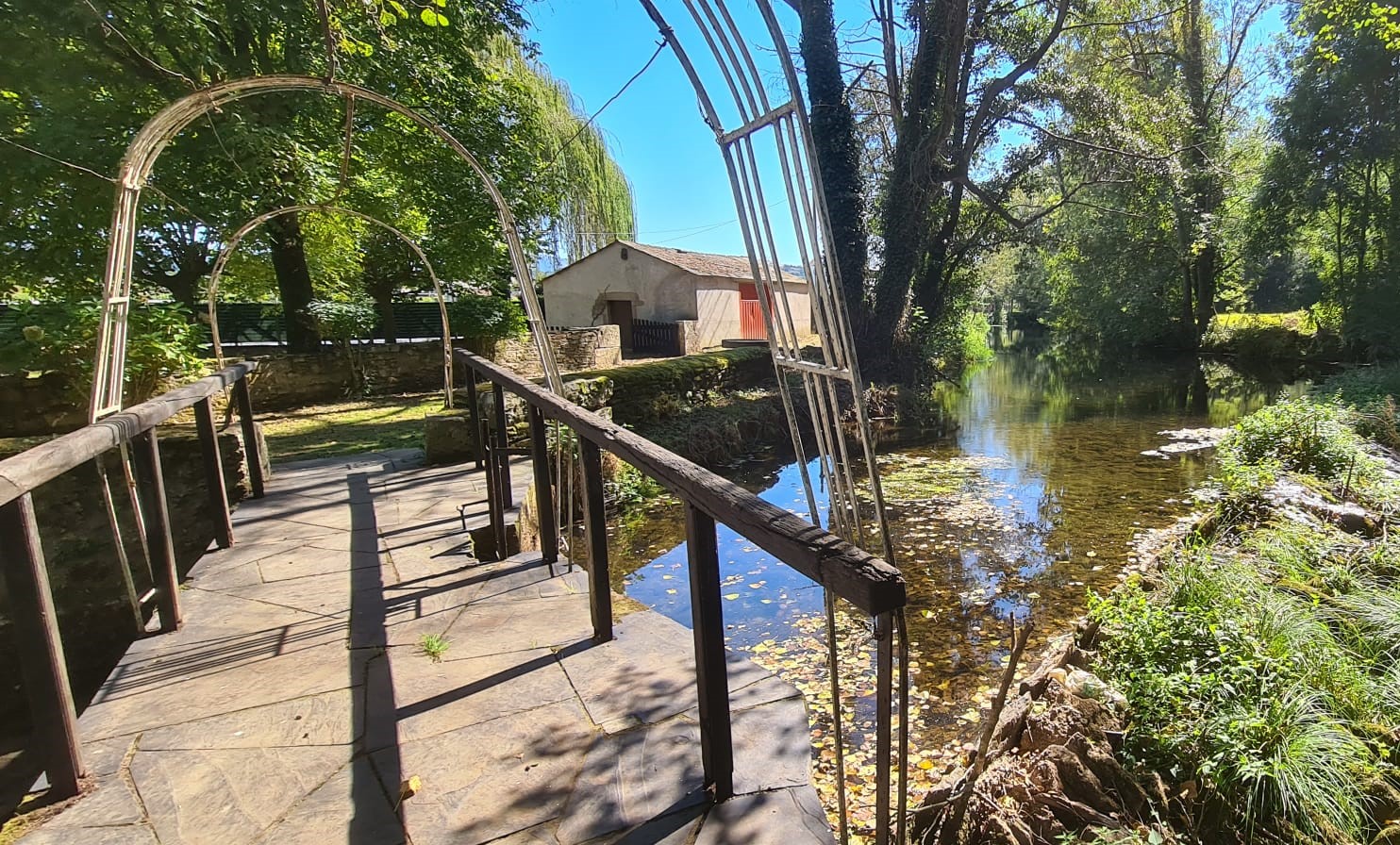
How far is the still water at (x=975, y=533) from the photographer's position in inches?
164

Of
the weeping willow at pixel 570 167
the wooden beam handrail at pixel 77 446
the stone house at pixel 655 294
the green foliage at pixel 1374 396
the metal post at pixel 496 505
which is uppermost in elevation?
the weeping willow at pixel 570 167

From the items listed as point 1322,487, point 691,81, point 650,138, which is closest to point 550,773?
point 691,81

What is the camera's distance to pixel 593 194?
17.9 metres

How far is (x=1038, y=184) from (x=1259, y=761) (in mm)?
15579

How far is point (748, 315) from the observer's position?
22188 mm

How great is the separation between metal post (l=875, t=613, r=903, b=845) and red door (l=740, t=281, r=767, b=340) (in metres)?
20.9

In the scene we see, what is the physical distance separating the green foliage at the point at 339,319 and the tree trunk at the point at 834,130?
312 inches

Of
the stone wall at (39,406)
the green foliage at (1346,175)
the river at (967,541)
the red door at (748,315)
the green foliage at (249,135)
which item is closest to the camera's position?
the river at (967,541)

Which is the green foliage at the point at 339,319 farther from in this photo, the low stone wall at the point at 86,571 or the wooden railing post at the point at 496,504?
the wooden railing post at the point at 496,504

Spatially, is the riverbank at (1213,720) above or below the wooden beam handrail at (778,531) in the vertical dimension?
below

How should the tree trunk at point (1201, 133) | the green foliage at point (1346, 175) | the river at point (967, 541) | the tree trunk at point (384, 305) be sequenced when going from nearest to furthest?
the river at point (967, 541) < the green foliage at point (1346, 175) < the tree trunk at point (384, 305) < the tree trunk at point (1201, 133)

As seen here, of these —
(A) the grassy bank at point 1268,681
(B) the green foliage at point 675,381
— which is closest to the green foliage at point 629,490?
(B) the green foliage at point 675,381

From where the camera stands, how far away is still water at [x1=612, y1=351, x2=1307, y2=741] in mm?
4168

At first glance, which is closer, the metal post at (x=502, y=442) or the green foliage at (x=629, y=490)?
the metal post at (x=502, y=442)
